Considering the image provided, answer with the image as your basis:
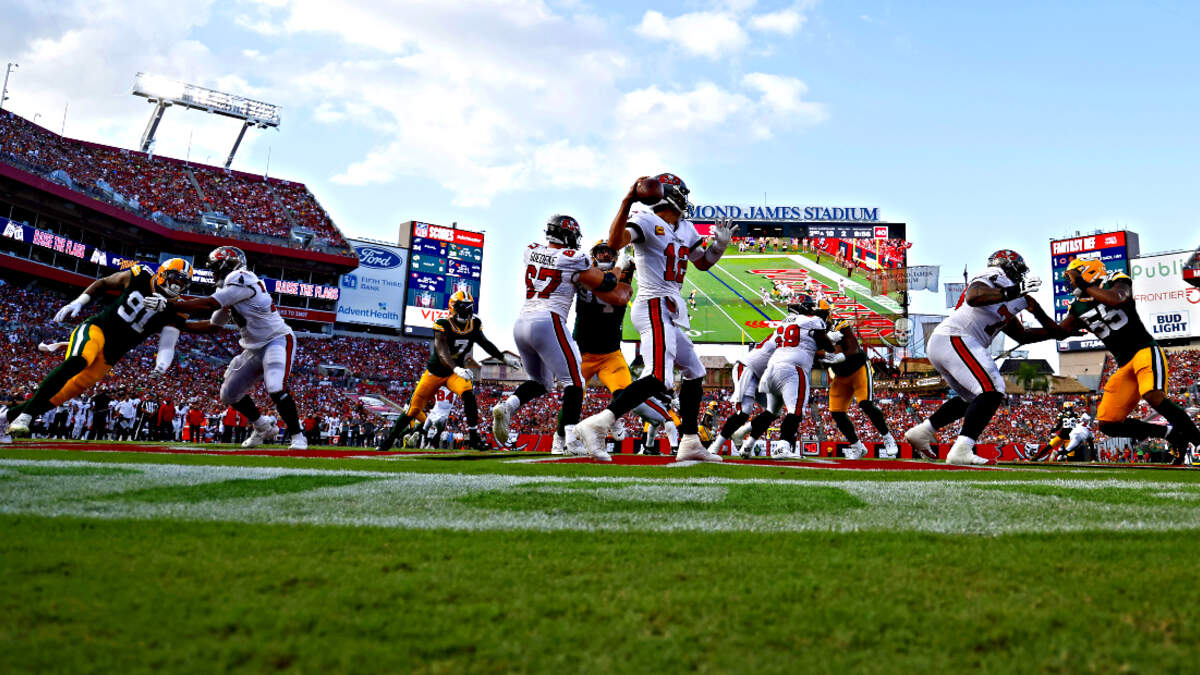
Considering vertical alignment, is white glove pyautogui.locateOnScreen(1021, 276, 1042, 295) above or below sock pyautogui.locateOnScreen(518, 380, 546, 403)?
above

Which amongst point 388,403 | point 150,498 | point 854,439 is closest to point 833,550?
point 150,498

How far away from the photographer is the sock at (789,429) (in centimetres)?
1109

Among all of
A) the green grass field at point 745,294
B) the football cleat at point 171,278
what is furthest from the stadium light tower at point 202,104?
the football cleat at point 171,278

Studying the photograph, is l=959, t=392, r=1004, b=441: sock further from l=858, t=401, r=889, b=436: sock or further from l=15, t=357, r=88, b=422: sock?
l=15, t=357, r=88, b=422: sock

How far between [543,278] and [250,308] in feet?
13.2

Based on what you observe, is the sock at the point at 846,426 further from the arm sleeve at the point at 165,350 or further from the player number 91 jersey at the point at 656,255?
the arm sleeve at the point at 165,350

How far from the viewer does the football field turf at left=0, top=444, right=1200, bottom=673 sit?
138cm

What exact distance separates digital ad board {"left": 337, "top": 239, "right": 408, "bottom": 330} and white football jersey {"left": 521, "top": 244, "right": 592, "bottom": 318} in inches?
1621

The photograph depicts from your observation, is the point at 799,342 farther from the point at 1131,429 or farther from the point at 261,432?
the point at 261,432

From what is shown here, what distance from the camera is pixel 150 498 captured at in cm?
327

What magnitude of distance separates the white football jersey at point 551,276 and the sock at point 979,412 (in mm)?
4194

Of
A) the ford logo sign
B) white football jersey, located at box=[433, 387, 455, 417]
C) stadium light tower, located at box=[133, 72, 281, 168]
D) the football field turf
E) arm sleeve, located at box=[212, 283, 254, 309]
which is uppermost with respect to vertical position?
stadium light tower, located at box=[133, 72, 281, 168]

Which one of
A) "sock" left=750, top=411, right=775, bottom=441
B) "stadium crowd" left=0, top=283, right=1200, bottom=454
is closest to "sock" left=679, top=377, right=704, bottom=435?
"sock" left=750, top=411, right=775, bottom=441

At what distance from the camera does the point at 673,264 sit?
677 cm
